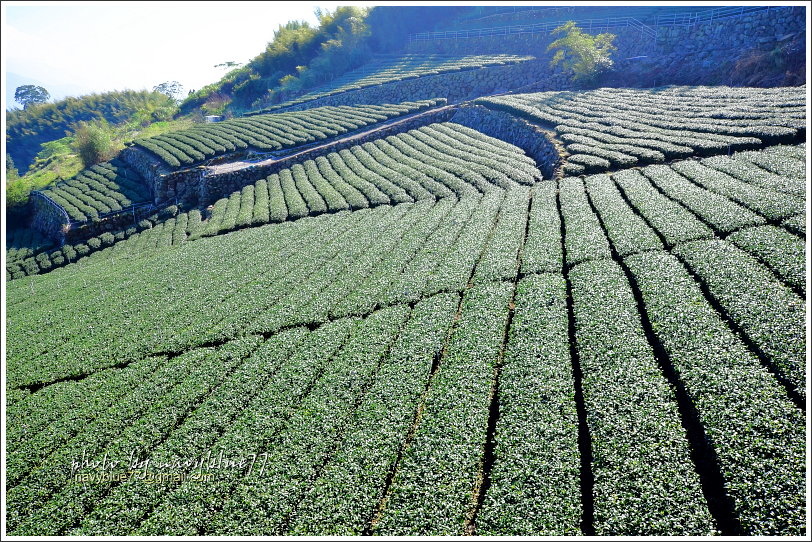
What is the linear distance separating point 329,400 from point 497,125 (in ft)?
141

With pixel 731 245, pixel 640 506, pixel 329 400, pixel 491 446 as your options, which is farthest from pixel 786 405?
pixel 329 400

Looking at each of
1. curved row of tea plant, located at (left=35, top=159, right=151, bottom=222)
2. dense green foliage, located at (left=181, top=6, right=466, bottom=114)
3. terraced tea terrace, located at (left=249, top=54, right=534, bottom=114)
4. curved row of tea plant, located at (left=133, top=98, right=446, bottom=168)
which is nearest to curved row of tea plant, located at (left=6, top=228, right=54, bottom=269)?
curved row of tea plant, located at (left=35, top=159, right=151, bottom=222)

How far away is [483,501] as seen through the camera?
31.7ft

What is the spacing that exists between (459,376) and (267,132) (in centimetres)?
5314

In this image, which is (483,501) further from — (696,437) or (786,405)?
(786,405)

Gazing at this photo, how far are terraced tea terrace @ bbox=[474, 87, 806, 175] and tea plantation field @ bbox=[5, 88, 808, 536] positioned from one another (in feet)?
7.97

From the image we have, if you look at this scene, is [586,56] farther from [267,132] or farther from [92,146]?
[92,146]

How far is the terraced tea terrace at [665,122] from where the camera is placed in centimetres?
2873

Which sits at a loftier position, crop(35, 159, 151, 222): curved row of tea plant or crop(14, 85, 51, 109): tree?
crop(14, 85, 51, 109): tree

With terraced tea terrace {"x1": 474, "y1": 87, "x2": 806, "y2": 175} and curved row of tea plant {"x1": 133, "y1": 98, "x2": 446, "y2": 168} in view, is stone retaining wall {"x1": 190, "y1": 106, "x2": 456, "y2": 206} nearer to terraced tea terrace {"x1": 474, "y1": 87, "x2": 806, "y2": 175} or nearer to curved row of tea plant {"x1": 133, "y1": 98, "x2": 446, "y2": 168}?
curved row of tea plant {"x1": 133, "y1": 98, "x2": 446, "y2": 168}

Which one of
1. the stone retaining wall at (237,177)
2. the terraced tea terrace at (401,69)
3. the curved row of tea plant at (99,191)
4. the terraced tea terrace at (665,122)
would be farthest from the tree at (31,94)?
the terraced tea terrace at (665,122)

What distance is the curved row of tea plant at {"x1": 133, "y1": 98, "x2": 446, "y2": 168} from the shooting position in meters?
52.4

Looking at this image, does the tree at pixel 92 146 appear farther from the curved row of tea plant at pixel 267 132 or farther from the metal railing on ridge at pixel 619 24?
the metal railing on ridge at pixel 619 24

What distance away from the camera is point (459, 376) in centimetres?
1320
